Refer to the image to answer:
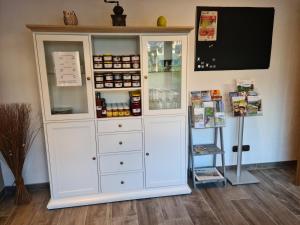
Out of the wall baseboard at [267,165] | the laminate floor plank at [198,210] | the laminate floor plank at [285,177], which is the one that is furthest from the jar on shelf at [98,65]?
the laminate floor plank at [285,177]

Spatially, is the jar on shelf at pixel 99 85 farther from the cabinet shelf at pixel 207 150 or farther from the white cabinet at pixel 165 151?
the cabinet shelf at pixel 207 150

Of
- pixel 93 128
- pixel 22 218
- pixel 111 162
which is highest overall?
pixel 93 128

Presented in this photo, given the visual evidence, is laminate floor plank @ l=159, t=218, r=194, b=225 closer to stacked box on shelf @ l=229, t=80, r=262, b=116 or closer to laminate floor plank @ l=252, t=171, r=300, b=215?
laminate floor plank @ l=252, t=171, r=300, b=215

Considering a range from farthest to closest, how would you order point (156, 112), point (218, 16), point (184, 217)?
point (218, 16)
point (156, 112)
point (184, 217)

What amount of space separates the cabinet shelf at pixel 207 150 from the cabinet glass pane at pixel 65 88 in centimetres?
135

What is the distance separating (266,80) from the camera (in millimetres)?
2893

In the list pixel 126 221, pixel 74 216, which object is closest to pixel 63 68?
pixel 74 216

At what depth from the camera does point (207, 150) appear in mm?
2740

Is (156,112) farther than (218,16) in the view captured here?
No

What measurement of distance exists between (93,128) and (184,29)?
1306mm

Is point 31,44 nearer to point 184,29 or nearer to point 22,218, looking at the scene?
point 184,29

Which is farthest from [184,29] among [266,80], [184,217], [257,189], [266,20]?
[257,189]

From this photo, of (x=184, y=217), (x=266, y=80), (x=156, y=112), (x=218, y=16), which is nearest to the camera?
(x=184, y=217)

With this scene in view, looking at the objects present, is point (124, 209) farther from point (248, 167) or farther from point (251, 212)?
point (248, 167)
